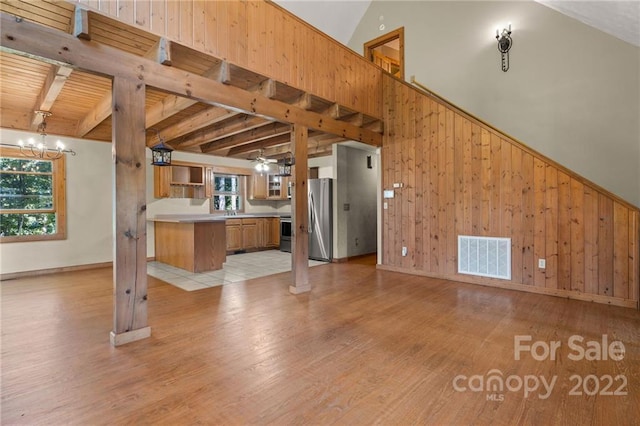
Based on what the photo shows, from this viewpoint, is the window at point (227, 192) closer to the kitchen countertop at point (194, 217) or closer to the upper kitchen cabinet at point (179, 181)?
the upper kitchen cabinet at point (179, 181)

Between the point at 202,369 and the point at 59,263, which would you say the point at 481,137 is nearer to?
the point at 202,369

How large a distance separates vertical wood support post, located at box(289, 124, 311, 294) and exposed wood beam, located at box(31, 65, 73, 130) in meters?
2.47

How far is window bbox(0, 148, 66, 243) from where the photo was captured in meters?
5.12

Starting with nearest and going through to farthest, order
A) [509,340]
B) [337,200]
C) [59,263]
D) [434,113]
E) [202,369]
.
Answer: [202,369], [509,340], [434,113], [59,263], [337,200]

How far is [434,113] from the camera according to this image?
5102 mm

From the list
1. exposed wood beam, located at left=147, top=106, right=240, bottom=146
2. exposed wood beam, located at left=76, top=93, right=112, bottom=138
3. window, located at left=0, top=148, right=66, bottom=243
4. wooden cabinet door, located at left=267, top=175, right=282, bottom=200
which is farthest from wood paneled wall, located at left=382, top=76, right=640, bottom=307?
window, located at left=0, top=148, right=66, bottom=243

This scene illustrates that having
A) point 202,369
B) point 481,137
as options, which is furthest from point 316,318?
point 481,137

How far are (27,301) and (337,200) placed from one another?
5.10m

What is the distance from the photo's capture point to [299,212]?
13.6 feet

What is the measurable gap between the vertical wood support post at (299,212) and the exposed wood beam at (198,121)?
938 mm

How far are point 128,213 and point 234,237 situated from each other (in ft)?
16.6

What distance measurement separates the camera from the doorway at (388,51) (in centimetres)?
722

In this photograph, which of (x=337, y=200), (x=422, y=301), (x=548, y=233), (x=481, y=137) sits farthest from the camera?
(x=337, y=200)

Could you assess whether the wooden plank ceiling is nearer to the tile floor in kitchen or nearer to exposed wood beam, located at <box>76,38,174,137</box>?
exposed wood beam, located at <box>76,38,174,137</box>
